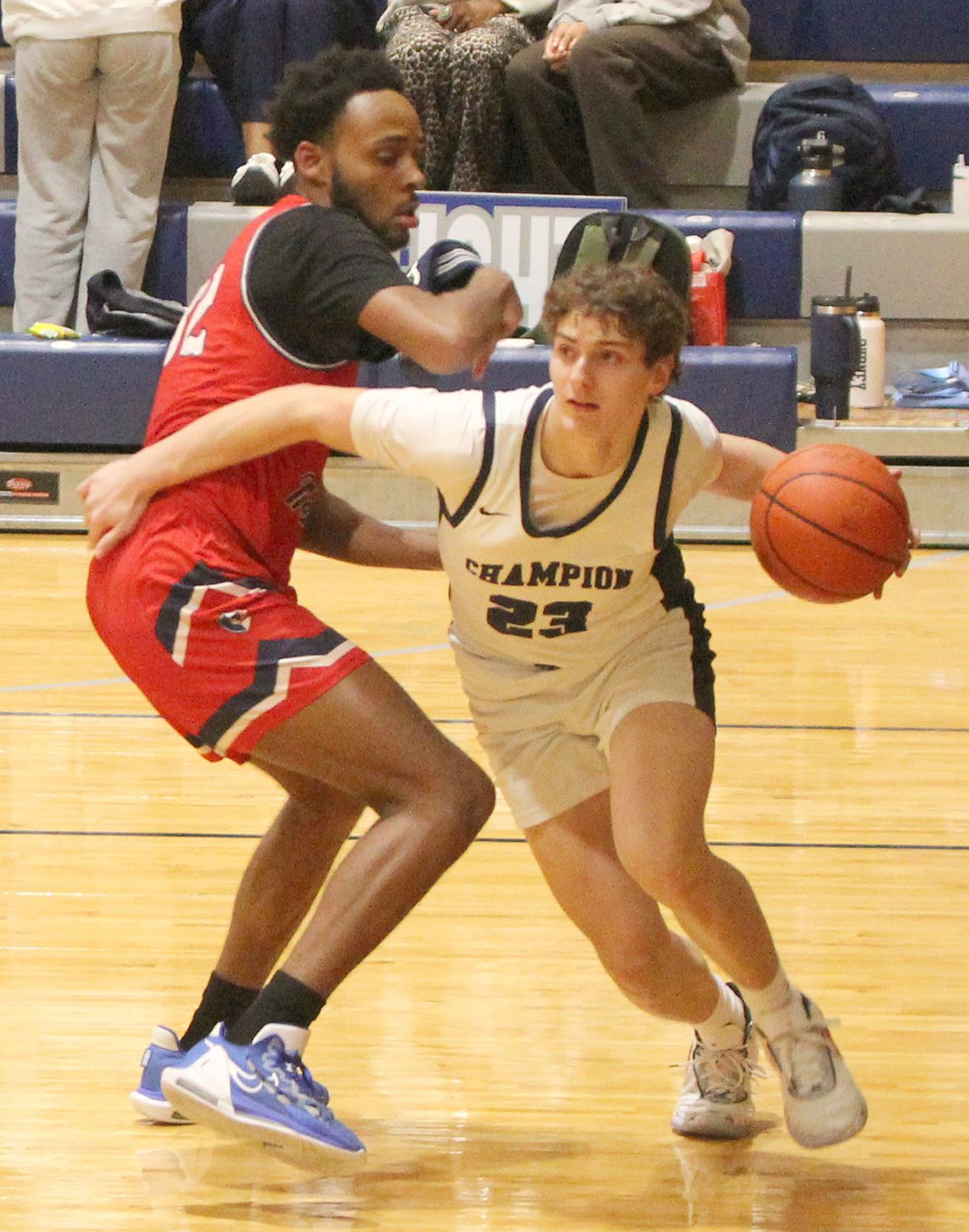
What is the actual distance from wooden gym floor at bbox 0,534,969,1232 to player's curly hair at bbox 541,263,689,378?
1172 mm

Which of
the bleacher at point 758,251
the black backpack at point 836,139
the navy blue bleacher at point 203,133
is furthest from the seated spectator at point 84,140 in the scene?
the black backpack at point 836,139

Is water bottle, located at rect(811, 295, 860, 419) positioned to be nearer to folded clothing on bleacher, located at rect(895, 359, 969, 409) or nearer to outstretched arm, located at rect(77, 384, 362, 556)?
folded clothing on bleacher, located at rect(895, 359, 969, 409)

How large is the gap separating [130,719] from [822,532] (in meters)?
2.63

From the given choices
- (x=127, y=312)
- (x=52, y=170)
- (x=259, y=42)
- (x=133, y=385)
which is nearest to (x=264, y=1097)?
(x=133, y=385)

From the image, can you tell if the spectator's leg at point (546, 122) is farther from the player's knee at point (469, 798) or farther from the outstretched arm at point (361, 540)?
the player's knee at point (469, 798)

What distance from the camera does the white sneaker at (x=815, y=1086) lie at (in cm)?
247

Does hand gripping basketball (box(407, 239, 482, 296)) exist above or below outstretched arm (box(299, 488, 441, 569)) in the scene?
above

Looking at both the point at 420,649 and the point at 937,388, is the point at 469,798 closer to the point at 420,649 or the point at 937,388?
the point at 420,649

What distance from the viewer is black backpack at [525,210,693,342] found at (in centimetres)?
278

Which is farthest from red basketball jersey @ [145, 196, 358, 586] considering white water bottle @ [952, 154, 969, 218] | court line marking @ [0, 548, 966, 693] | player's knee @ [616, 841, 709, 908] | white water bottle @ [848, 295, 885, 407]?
white water bottle @ [952, 154, 969, 218]

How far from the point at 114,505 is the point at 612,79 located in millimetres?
5367

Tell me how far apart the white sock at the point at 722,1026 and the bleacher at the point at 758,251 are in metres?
4.26

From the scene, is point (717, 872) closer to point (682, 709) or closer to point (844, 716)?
point (682, 709)

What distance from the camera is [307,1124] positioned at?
2316 mm
